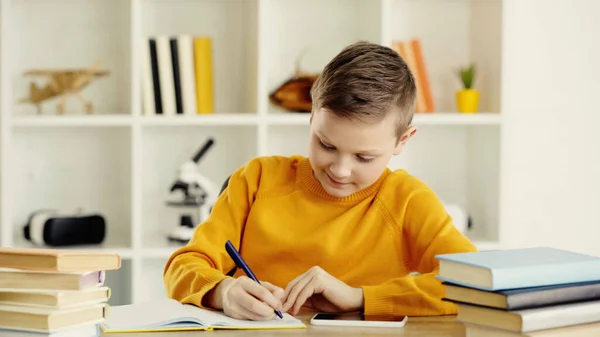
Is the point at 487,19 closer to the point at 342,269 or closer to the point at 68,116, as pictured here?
the point at 68,116

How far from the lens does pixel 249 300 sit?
1438 millimetres

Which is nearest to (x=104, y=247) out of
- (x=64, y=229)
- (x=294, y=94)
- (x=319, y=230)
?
(x=64, y=229)

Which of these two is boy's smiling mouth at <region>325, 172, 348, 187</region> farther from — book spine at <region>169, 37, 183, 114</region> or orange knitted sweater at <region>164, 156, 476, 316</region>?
book spine at <region>169, 37, 183, 114</region>

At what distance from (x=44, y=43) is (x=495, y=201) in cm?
183

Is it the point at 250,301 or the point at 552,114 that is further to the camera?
the point at 552,114

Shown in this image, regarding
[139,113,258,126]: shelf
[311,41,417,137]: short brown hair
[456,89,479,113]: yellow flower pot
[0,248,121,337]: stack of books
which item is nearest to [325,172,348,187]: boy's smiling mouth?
[311,41,417,137]: short brown hair

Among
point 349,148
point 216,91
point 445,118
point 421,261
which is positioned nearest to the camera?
point 349,148

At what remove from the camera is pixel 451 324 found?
147 centimetres

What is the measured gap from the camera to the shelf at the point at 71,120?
10.3ft

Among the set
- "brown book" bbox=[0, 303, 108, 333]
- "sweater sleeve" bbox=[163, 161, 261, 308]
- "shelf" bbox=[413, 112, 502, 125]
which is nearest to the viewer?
"brown book" bbox=[0, 303, 108, 333]

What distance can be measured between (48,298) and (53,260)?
0.05 metres

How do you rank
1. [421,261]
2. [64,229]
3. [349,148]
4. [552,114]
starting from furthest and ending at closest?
1. [552,114]
2. [64,229]
3. [421,261]
4. [349,148]

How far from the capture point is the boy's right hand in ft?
4.69

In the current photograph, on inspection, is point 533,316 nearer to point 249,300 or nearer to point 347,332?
point 347,332
